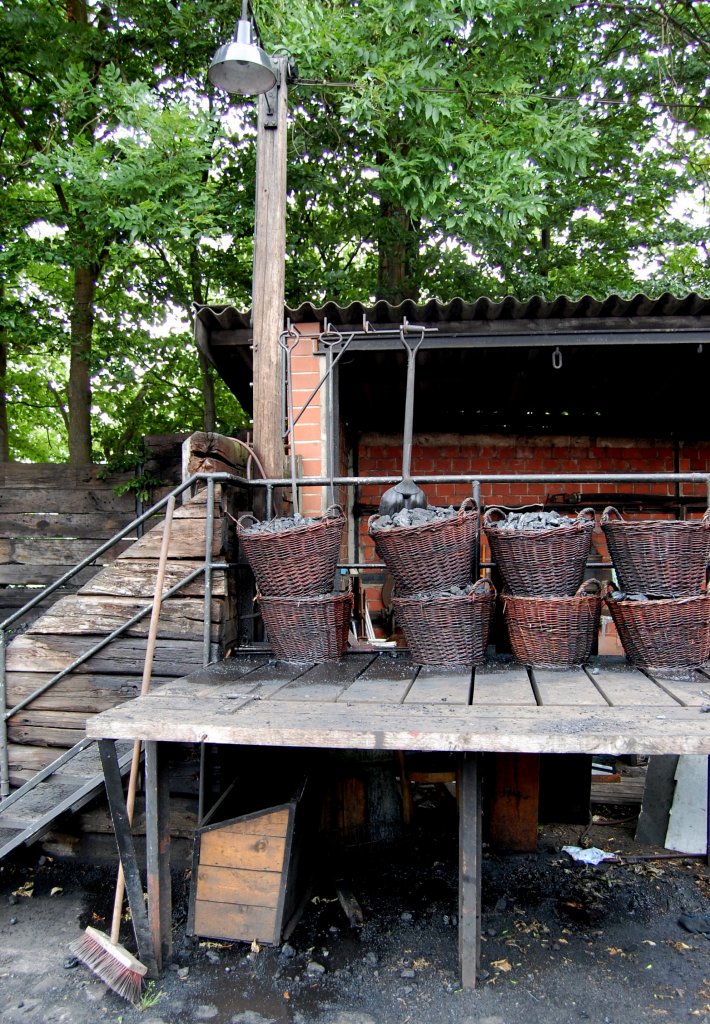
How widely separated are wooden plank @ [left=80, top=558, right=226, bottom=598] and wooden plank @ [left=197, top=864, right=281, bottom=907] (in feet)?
3.99

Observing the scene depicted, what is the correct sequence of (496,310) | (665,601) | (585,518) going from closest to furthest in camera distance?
(665,601)
(585,518)
(496,310)

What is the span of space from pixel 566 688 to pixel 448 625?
569 mm

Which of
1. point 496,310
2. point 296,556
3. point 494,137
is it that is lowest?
point 296,556

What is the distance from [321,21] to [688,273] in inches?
210

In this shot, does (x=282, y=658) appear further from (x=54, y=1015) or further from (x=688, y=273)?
(x=688, y=273)

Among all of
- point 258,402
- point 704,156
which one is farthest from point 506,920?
point 704,156

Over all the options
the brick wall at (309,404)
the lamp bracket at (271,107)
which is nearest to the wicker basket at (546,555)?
the brick wall at (309,404)

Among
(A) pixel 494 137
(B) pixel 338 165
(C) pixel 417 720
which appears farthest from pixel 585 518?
(B) pixel 338 165

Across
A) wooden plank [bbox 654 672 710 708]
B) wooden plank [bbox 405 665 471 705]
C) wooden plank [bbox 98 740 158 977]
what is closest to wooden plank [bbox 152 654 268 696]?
wooden plank [bbox 98 740 158 977]

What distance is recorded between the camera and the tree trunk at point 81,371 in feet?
27.5

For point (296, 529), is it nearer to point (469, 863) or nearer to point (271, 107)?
point (469, 863)

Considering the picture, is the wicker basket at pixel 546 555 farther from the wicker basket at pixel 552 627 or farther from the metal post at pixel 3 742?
the metal post at pixel 3 742

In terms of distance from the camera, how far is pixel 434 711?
238 cm

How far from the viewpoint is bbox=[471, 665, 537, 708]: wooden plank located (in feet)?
8.20
